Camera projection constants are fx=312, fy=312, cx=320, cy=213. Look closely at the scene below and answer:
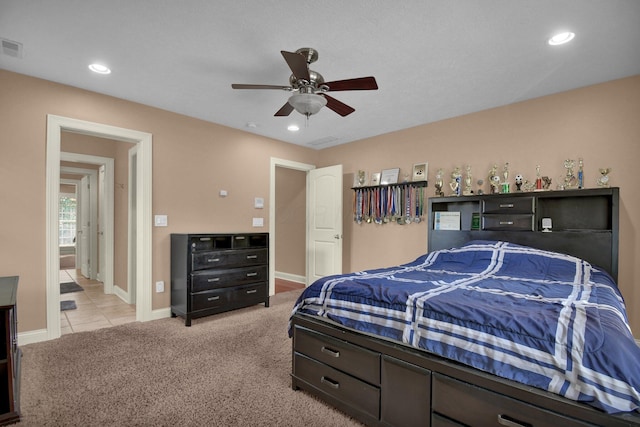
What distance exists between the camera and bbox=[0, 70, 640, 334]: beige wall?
9.31 ft

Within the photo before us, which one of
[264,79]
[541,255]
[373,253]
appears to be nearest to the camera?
[541,255]

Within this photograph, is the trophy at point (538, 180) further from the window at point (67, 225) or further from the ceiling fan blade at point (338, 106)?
the window at point (67, 225)

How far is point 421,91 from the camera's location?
3.22 meters

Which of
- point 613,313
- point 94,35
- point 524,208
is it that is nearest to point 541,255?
point 524,208

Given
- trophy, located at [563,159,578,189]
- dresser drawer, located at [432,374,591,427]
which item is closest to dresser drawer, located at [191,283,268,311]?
dresser drawer, located at [432,374,591,427]

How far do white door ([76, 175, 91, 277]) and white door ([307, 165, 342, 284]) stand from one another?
4.45 metres

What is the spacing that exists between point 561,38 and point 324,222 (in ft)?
12.0

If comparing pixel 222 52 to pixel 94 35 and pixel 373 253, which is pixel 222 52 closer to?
pixel 94 35

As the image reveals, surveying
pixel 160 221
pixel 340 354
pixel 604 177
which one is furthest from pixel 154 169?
pixel 604 177

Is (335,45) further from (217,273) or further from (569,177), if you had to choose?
(217,273)

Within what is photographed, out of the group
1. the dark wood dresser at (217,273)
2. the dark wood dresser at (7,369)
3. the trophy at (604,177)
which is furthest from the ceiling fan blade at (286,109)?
the trophy at (604,177)

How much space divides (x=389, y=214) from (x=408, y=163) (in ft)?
2.54

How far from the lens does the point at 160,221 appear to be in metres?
3.75

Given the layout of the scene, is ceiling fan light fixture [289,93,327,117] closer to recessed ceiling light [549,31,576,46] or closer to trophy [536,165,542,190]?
recessed ceiling light [549,31,576,46]
